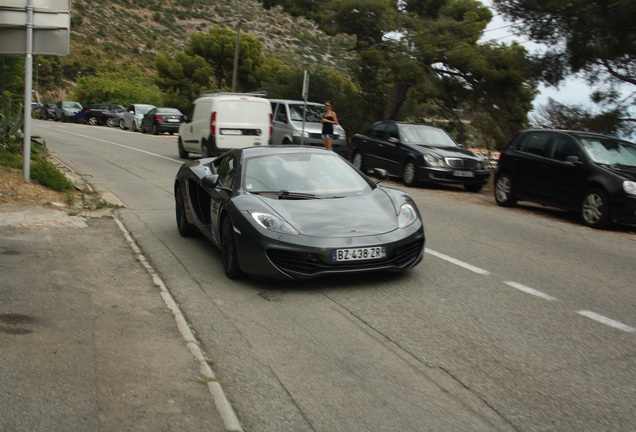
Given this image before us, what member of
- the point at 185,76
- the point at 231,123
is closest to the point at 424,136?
the point at 231,123

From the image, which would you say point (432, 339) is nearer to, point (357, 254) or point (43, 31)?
point (357, 254)

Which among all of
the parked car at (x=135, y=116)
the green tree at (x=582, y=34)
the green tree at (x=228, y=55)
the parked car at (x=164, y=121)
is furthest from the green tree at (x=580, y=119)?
the green tree at (x=228, y=55)

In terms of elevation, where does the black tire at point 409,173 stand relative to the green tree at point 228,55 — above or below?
below

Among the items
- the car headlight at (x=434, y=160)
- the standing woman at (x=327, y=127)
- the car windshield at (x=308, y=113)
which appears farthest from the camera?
the car windshield at (x=308, y=113)

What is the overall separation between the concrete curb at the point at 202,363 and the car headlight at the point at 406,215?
7.73 feet

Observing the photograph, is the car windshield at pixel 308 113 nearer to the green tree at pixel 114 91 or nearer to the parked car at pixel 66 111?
the parked car at pixel 66 111

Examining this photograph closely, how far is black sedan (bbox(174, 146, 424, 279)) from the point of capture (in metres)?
7.10

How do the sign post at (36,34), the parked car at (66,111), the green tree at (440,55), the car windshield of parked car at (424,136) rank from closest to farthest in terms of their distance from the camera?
the sign post at (36,34) < the car windshield of parked car at (424,136) < the green tree at (440,55) < the parked car at (66,111)

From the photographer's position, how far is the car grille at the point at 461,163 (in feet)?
58.4

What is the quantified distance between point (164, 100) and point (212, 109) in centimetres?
4023

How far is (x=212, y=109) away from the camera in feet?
70.7

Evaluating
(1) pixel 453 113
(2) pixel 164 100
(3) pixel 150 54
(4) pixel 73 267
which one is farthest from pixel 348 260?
(3) pixel 150 54

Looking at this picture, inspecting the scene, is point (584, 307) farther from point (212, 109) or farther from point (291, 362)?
point (212, 109)

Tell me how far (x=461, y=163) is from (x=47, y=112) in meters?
46.3
